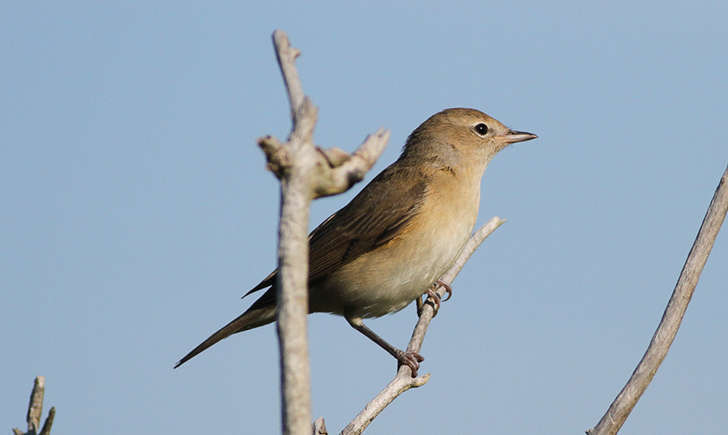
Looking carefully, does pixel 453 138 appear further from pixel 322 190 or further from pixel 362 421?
pixel 322 190

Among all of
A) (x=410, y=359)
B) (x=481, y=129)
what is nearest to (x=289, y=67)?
(x=410, y=359)

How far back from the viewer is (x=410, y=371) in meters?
6.28

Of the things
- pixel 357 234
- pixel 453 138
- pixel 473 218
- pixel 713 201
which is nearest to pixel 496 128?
pixel 453 138

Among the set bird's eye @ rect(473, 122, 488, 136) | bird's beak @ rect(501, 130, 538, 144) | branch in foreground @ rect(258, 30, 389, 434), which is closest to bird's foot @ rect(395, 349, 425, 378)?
bird's eye @ rect(473, 122, 488, 136)

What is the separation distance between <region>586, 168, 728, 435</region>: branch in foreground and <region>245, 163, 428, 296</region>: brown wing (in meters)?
3.44

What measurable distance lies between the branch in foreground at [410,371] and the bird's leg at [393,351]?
0.07 m

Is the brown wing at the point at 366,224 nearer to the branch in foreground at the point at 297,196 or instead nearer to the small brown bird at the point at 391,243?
the small brown bird at the point at 391,243

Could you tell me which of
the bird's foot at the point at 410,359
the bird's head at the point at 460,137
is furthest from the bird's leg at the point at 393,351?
the bird's head at the point at 460,137

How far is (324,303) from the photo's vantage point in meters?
7.77

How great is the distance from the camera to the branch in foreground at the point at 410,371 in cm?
515

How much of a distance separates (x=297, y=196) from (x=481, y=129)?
261 inches

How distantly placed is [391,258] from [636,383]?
342 cm

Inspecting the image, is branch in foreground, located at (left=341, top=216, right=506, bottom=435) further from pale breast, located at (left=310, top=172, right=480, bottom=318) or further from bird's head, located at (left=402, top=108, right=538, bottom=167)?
bird's head, located at (left=402, top=108, right=538, bottom=167)

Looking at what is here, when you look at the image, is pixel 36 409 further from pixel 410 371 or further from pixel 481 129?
pixel 481 129
